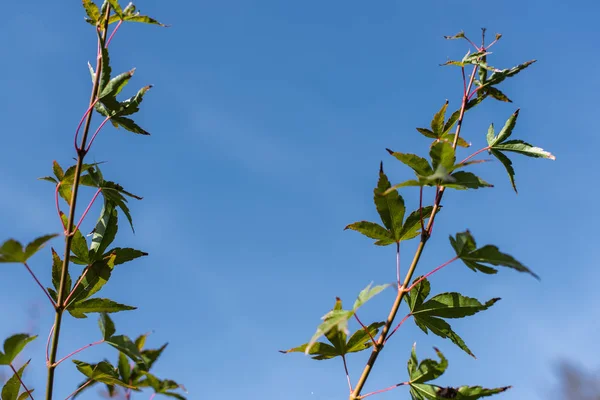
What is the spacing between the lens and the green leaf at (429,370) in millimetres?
1721

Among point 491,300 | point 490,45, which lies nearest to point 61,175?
point 491,300

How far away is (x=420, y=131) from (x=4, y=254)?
1539 millimetres

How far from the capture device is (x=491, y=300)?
5.99 feet

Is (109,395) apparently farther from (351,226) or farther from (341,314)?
(351,226)

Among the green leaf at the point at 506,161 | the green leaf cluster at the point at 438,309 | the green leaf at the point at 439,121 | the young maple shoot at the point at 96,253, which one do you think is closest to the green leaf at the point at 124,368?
the young maple shoot at the point at 96,253

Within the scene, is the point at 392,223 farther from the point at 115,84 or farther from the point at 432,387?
the point at 115,84

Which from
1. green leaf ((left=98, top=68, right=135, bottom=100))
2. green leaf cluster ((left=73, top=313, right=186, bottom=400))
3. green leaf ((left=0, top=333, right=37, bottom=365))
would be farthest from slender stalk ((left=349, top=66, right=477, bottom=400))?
green leaf ((left=98, top=68, right=135, bottom=100))

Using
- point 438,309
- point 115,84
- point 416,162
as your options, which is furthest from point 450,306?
point 115,84

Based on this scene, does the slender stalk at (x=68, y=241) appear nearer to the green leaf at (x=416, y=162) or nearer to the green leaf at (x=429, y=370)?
the green leaf at (x=416, y=162)

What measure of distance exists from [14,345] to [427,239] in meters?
1.30

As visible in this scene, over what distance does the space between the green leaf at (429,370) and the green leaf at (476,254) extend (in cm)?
30

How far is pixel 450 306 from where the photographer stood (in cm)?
189

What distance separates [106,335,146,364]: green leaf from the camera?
4.86ft

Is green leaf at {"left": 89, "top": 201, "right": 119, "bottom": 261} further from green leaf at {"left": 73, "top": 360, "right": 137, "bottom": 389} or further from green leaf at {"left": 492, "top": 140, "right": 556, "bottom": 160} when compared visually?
green leaf at {"left": 492, "top": 140, "right": 556, "bottom": 160}
